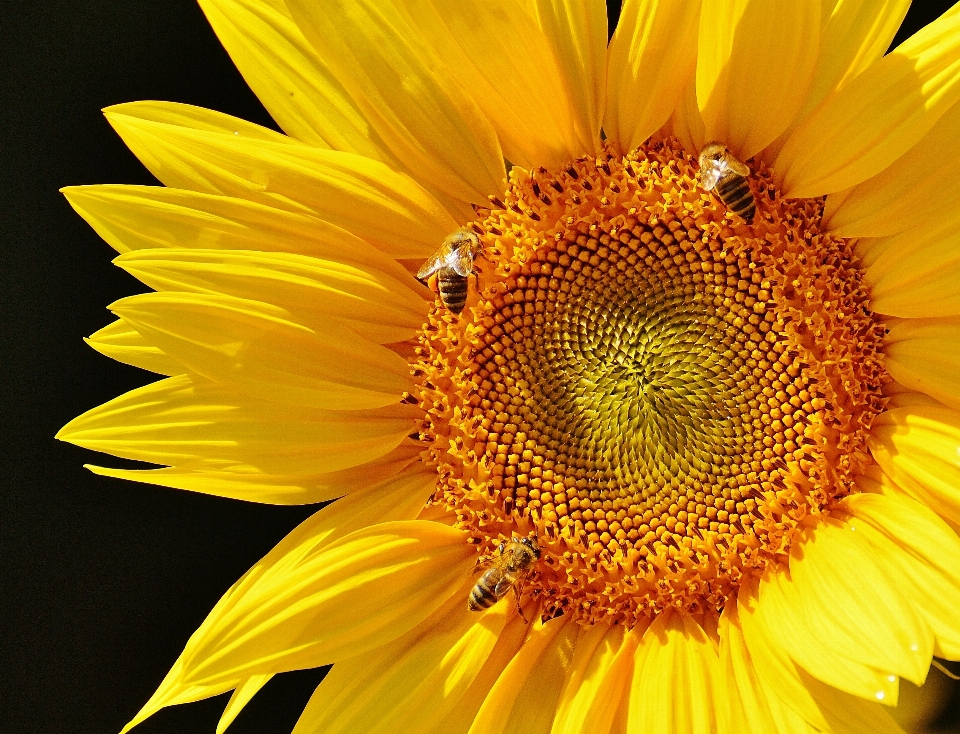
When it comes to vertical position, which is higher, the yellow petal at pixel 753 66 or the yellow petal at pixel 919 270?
the yellow petal at pixel 753 66

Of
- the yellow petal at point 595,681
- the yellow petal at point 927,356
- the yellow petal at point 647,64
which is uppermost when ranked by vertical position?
the yellow petal at point 647,64

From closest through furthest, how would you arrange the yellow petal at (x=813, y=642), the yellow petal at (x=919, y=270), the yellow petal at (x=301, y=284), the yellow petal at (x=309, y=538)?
1. the yellow petal at (x=813, y=642)
2. the yellow petal at (x=919, y=270)
3. the yellow petal at (x=301, y=284)
4. the yellow petal at (x=309, y=538)

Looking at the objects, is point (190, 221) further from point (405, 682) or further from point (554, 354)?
point (405, 682)

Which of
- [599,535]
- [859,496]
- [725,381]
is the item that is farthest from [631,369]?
[859,496]

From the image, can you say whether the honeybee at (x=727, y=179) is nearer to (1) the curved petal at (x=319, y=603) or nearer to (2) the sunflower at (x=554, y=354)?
(2) the sunflower at (x=554, y=354)

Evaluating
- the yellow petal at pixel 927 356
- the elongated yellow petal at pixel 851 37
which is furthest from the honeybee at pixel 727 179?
the yellow petal at pixel 927 356

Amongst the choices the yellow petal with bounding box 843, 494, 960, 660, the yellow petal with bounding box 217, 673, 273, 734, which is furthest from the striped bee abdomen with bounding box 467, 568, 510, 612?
the yellow petal with bounding box 843, 494, 960, 660

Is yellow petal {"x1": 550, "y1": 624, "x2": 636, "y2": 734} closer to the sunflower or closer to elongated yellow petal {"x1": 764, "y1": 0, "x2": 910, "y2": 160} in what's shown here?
the sunflower

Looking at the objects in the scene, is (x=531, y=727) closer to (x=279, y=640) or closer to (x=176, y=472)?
(x=279, y=640)
